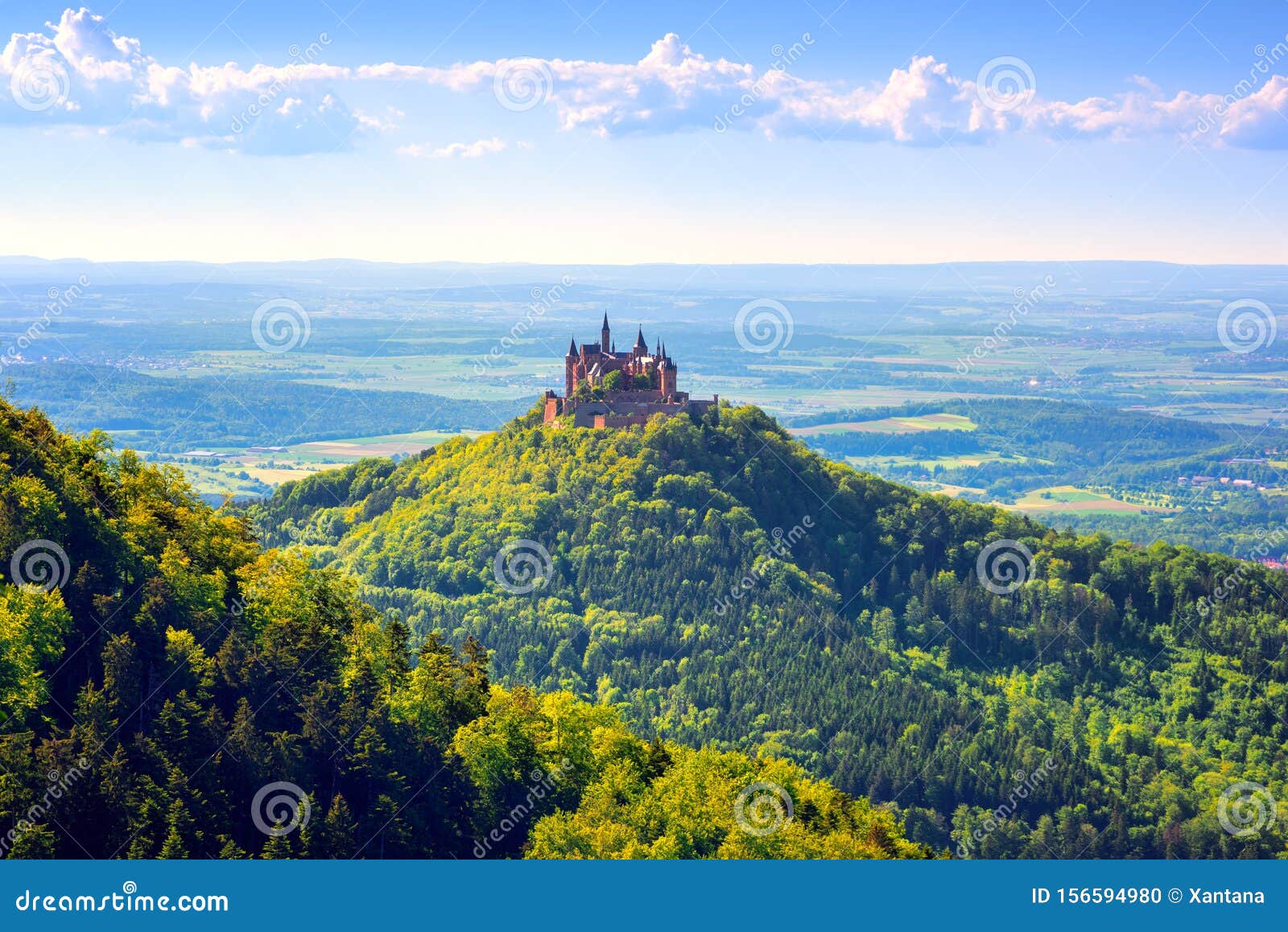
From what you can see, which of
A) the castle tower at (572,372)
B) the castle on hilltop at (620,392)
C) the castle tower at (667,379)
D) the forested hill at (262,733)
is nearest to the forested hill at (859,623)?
the castle on hilltop at (620,392)

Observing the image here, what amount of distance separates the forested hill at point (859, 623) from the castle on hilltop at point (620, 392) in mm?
1757

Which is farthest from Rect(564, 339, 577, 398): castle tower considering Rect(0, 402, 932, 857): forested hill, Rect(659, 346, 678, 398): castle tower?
Rect(0, 402, 932, 857): forested hill

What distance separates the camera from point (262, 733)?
50.8 meters

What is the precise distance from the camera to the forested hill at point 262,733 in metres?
47.1

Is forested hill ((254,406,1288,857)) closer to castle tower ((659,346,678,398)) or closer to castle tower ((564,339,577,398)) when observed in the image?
castle tower ((659,346,678,398))

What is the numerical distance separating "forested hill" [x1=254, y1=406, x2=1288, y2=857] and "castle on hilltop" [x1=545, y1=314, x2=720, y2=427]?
1.76 metres

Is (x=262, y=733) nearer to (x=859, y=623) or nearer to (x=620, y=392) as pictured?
(x=859, y=623)

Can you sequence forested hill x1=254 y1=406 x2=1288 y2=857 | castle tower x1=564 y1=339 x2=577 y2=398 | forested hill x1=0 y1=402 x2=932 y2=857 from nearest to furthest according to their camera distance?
forested hill x1=0 y1=402 x2=932 y2=857, forested hill x1=254 y1=406 x2=1288 y2=857, castle tower x1=564 y1=339 x2=577 y2=398

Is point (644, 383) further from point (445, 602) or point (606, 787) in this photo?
point (606, 787)

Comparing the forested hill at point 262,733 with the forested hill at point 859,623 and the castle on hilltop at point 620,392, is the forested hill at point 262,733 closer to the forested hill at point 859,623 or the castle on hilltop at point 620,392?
the forested hill at point 859,623

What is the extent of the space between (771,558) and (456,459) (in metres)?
30.3

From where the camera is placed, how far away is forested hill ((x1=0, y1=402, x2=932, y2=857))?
47.1 metres

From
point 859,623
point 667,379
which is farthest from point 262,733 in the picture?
point 667,379

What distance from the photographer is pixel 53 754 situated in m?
46.2
